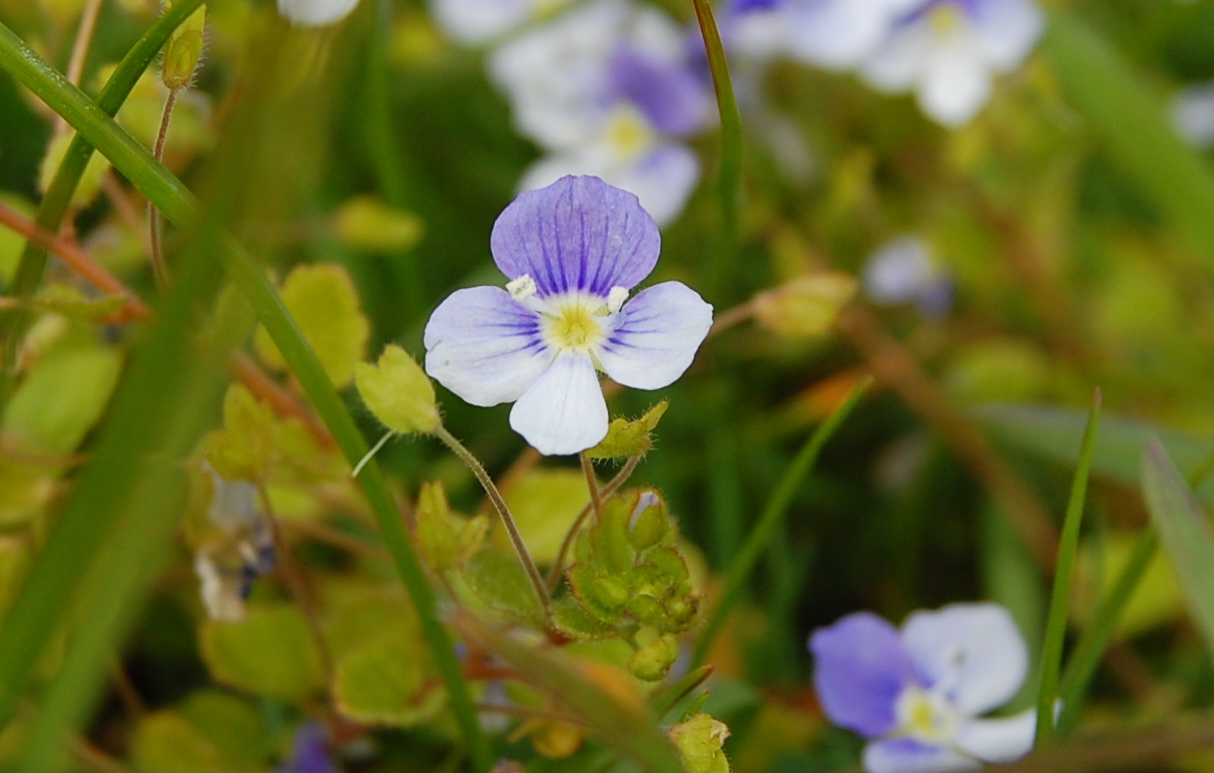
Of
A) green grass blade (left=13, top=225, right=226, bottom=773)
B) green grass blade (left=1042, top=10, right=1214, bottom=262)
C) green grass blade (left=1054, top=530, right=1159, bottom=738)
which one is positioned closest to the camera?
green grass blade (left=13, top=225, right=226, bottom=773)

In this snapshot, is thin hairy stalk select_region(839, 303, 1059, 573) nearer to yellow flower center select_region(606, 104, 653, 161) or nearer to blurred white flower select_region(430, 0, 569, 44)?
yellow flower center select_region(606, 104, 653, 161)

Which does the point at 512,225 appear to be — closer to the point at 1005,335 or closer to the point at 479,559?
the point at 479,559

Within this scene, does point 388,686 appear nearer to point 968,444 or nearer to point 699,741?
point 699,741

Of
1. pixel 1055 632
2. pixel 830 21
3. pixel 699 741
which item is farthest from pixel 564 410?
pixel 830 21

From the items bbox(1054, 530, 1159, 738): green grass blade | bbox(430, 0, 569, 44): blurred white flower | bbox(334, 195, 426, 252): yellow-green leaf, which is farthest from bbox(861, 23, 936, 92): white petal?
bbox(1054, 530, 1159, 738): green grass blade

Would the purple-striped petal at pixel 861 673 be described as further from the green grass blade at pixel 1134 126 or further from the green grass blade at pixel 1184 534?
the green grass blade at pixel 1134 126

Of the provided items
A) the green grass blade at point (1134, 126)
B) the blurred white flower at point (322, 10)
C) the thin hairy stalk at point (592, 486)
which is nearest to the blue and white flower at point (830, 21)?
the green grass blade at point (1134, 126)
